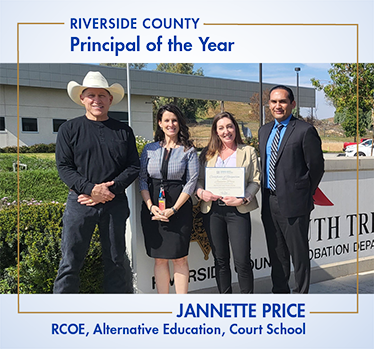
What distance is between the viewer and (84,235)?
3.48 metres

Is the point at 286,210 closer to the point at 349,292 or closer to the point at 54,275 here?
the point at 349,292

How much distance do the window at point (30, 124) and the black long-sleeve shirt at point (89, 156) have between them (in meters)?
19.6

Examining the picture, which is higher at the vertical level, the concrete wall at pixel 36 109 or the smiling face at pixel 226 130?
the concrete wall at pixel 36 109

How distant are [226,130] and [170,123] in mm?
529

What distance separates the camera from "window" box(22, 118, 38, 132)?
21377 mm

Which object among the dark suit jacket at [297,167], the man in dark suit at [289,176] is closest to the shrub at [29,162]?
the man in dark suit at [289,176]

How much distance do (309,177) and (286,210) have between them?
38cm

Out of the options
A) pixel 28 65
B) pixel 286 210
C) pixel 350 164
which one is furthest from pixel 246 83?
pixel 286 210

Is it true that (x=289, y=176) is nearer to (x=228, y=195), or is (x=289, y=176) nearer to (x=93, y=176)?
(x=228, y=195)

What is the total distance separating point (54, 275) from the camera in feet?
12.6

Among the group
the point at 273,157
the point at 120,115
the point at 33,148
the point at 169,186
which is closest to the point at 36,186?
the point at 169,186

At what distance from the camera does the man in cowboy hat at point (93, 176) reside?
11.2ft

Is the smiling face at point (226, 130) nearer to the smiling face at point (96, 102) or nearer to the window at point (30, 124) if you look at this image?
the smiling face at point (96, 102)

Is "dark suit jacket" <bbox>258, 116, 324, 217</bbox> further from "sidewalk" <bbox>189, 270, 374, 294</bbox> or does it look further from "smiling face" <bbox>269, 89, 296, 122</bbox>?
"sidewalk" <bbox>189, 270, 374, 294</bbox>
